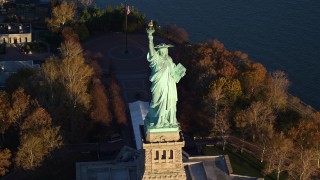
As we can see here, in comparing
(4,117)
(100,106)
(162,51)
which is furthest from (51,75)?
(162,51)

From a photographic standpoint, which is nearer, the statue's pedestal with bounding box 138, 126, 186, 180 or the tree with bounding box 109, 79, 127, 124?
the statue's pedestal with bounding box 138, 126, 186, 180

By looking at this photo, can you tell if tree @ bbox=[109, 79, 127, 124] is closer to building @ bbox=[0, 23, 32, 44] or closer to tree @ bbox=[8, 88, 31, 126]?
tree @ bbox=[8, 88, 31, 126]

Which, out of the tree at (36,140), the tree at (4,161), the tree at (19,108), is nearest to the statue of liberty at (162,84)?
the tree at (36,140)

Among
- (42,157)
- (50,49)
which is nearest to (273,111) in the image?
(42,157)

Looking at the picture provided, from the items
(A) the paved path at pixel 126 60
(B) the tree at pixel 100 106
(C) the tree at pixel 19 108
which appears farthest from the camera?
(A) the paved path at pixel 126 60

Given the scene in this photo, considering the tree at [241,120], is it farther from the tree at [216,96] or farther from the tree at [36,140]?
the tree at [36,140]

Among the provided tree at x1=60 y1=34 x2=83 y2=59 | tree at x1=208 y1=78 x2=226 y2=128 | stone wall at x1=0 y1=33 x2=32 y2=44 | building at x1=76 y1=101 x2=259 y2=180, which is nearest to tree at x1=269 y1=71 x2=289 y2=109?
tree at x1=208 y1=78 x2=226 y2=128

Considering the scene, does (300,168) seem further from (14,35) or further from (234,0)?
(234,0)
